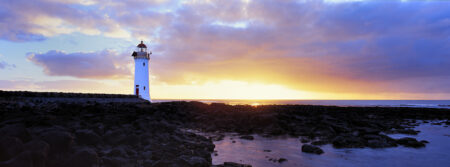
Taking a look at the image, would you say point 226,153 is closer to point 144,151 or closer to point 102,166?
point 144,151

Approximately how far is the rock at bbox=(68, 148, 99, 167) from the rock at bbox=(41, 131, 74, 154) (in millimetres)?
734

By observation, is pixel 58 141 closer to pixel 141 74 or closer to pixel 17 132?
pixel 17 132

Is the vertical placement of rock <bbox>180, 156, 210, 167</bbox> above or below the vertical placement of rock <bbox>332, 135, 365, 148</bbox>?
above

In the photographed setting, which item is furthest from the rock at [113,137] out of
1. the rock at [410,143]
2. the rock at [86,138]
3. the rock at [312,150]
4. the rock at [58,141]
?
the rock at [410,143]

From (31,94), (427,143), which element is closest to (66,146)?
(427,143)

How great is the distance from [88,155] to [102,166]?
1.62 feet

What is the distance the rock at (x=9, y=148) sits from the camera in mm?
5867

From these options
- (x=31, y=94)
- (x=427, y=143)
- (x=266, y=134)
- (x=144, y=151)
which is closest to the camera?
(x=144, y=151)

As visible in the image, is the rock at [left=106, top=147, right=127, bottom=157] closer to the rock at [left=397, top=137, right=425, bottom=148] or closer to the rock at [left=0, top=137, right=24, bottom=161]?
the rock at [left=0, top=137, right=24, bottom=161]

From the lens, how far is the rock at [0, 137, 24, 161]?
19.2ft

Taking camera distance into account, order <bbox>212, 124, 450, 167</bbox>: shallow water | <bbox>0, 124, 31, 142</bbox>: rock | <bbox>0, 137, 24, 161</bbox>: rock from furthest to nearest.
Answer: <bbox>212, 124, 450, 167</bbox>: shallow water < <bbox>0, 124, 31, 142</bbox>: rock < <bbox>0, 137, 24, 161</bbox>: rock

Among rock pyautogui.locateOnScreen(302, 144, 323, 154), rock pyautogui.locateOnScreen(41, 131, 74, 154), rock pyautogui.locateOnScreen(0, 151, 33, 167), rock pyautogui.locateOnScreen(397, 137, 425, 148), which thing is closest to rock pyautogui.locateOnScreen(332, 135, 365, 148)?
rock pyautogui.locateOnScreen(302, 144, 323, 154)

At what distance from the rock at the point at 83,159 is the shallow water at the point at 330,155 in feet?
12.0

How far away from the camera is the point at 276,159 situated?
29.9 feet
